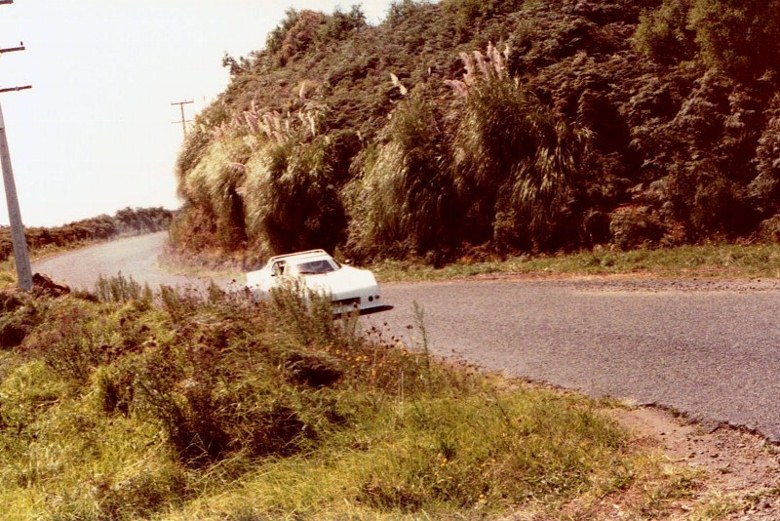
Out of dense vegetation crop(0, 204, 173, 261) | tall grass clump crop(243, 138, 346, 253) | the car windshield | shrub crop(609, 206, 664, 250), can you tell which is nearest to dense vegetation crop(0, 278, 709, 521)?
the car windshield

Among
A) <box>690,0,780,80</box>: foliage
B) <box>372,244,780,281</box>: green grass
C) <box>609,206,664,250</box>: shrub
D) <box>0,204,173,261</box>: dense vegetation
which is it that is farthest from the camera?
<box>0,204,173,261</box>: dense vegetation

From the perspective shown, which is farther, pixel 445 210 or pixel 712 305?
pixel 445 210

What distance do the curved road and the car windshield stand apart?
4.40 feet

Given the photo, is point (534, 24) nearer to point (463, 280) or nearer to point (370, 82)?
point (370, 82)

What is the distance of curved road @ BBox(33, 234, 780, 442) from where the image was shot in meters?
6.32

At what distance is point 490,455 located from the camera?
5391 mm

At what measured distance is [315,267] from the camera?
43.0 feet

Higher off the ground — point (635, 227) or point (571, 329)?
point (635, 227)

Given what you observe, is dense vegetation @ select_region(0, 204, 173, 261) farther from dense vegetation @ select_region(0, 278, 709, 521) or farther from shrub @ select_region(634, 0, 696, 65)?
dense vegetation @ select_region(0, 278, 709, 521)

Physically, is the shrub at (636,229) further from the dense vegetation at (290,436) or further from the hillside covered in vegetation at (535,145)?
the dense vegetation at (290,436)

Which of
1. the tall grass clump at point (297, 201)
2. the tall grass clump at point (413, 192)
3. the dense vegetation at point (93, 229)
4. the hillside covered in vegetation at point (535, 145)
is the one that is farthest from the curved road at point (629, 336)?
the dense vegetation at point (93, 229)

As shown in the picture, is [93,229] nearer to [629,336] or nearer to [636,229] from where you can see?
[636,229]

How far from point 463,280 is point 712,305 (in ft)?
19.4

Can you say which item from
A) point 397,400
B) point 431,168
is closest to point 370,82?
point 431,168
